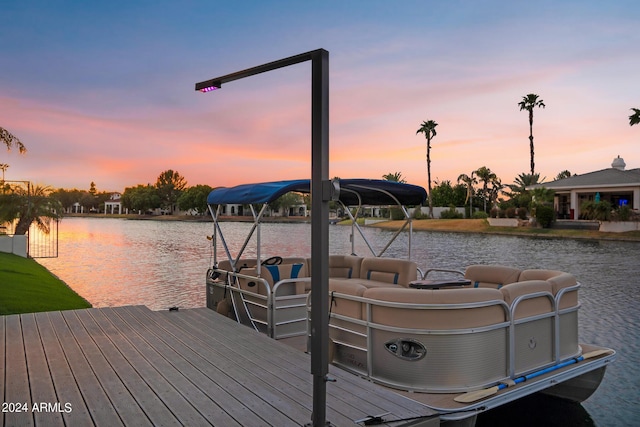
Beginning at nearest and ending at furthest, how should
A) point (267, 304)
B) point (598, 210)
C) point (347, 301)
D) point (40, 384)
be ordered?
point (40, 384)
point (347, 301)
point (267, 304)
point (598, 210)

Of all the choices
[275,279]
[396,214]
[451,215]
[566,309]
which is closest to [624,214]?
[451,215]

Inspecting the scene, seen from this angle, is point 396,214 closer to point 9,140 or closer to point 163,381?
point 9,140

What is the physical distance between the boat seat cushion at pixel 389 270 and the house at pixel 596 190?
40588 mm

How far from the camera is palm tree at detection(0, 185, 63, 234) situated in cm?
2309

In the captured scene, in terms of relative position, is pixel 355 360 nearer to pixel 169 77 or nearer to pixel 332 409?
pixel 332 409

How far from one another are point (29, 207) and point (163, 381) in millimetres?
21847

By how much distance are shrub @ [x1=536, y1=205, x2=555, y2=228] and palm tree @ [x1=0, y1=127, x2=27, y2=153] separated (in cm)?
4006

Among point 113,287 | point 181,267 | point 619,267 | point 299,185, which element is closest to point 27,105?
point 113,287

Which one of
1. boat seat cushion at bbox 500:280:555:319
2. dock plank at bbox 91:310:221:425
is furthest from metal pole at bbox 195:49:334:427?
boat seat cushion at bbox 500:280:555:319

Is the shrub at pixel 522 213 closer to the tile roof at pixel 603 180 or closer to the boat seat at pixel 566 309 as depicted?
the tile roof at pixel 603 180

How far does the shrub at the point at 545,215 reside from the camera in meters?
43.8

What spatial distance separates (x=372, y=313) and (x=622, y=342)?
769 cm

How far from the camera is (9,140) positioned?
16641 millimetres

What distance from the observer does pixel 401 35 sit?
15.7 metres
